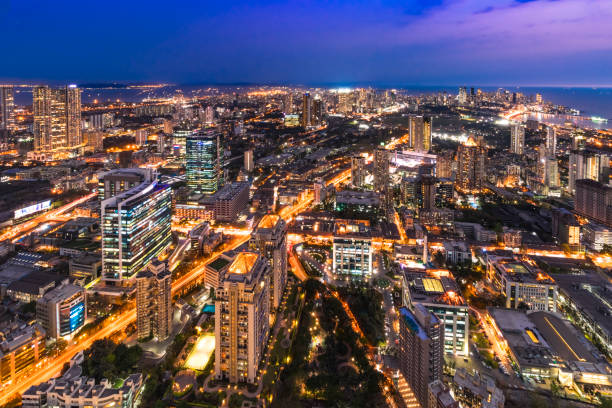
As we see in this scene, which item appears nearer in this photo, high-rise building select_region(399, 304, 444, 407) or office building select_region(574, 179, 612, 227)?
high-rise building select_region(399, 304, 444, 407)

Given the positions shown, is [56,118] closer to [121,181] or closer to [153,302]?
[121,181]

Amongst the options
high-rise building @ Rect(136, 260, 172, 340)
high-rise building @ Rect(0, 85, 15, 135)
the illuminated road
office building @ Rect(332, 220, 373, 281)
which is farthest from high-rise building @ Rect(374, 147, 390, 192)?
high-rise building @ Rect(0, 85, 15, 135)

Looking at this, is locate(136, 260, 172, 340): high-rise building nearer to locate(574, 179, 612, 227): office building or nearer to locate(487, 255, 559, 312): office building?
locate(487, 255, 559, 312): office building

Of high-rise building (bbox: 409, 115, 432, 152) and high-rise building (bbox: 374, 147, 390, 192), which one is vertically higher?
high-rise building (bbox: 409, 115, 432, 152)

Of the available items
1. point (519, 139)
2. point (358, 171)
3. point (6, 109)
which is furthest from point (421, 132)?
point (6, 109)

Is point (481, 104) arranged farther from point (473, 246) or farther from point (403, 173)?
point (473, 246)

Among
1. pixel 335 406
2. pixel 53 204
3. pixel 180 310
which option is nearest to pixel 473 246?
pixel 335 406
